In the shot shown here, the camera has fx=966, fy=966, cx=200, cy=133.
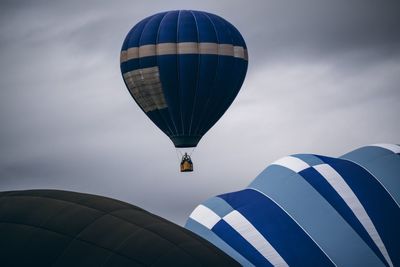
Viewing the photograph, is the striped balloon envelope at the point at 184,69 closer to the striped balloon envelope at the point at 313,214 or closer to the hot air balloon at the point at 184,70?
the hot air balloon at the point at 184,70

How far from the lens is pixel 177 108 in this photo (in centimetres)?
4469

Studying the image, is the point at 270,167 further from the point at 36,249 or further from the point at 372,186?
the point at 36,249

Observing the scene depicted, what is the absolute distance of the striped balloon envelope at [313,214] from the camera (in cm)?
3606

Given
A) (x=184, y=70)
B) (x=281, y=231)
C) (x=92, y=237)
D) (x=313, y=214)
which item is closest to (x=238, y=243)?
(x=281, y=231)

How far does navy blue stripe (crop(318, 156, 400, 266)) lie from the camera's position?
36.6m

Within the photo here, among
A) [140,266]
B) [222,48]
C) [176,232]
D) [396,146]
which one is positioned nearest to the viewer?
[140,266]

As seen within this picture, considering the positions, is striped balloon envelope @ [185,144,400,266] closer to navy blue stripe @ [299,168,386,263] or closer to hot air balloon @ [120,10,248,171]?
navy blue stripe @ [299,168,386,263]

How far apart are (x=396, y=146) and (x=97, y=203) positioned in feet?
78.8

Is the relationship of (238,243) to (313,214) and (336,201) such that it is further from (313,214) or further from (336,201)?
(336,201)

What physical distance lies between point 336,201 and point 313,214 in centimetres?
113

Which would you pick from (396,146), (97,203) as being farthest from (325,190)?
(97,203)

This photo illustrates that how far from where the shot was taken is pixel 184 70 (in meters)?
44.1

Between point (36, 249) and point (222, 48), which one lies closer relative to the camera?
point (36, 249)

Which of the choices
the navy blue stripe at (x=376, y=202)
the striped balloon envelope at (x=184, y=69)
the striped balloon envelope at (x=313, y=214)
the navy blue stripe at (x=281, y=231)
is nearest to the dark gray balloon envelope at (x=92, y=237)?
the striped balloon envelope at (x=313, y=214)
